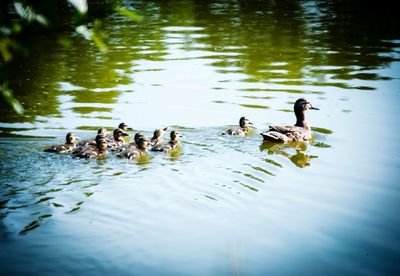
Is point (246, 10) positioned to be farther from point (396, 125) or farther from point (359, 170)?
point (359, 170)

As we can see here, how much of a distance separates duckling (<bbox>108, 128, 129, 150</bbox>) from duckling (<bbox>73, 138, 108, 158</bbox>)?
243mm

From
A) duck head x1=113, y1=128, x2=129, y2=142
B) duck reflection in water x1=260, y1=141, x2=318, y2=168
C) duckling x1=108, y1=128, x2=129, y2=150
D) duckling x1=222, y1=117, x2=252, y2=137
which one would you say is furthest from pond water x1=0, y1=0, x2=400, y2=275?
duck head x1=113, y1=128, x2=129, y2=142

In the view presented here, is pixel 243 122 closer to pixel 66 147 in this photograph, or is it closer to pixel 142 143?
pixel 142 143

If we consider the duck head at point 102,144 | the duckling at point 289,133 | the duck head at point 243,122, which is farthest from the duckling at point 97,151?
the duckling at point 289,133

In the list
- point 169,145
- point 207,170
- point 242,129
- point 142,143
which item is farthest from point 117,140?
point 242,129

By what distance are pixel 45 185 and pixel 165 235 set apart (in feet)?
4.83

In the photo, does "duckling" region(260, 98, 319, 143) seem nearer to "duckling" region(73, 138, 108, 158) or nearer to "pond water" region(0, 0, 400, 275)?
"pond water" region(0, 0, 400, 275)

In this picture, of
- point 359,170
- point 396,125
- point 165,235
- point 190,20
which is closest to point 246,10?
point 190,20

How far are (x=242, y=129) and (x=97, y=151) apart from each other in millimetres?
1969

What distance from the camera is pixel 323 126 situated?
755cm

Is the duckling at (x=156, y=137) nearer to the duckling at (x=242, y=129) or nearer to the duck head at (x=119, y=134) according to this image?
the duck head at (x=119, y=134)

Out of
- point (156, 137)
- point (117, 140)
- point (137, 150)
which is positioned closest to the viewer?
point (137, 150)

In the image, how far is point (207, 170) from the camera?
5.64 meters

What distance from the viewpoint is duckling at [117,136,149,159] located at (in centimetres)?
602
